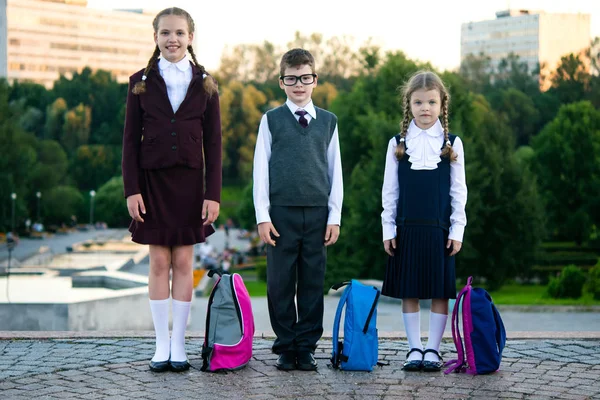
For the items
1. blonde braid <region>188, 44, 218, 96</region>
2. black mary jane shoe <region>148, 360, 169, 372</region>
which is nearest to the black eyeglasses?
blonde braid <region>188, 44, 218, 96</region>

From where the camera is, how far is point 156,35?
5.79 m

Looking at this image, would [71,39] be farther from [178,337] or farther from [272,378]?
[272,378]

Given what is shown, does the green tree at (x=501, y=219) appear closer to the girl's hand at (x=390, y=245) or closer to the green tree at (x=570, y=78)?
the girl's hand at (x=390, y=245)

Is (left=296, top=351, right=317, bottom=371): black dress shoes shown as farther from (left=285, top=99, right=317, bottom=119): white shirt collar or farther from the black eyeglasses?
the black eyeglasses

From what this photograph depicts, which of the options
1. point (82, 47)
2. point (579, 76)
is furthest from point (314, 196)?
point (82, 47)

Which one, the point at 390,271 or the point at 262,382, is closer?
the point at 262,382

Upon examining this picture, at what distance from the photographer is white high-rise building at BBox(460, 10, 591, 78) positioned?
282ft

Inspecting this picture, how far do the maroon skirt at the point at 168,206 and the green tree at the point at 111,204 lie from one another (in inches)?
2778

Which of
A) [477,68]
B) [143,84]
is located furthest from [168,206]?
[477,68]

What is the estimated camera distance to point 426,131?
593cm

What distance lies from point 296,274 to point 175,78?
4.71 feet

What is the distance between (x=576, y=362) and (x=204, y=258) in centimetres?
3536

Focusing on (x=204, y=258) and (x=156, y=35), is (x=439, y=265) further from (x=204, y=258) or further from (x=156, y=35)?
(x=204, y=258)

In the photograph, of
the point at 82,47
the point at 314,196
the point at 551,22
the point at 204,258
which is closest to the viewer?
the point at 314,196
